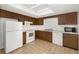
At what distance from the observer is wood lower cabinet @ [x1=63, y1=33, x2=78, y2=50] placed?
3.57 meters

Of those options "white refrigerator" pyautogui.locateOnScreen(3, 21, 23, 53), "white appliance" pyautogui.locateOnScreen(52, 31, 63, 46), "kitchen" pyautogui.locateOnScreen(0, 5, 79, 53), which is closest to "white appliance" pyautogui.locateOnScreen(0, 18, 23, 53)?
"white refrigerator" pyautogui.locateOnScreen(3, 21, 23, 53)

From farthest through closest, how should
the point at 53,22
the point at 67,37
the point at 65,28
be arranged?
1. the point at 53,22
2. the point at 65,28
3. the point at 67,37

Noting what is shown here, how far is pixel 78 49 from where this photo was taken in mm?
3492

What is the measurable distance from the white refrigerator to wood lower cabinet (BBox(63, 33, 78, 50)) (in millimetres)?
2359

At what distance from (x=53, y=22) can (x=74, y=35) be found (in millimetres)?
2175

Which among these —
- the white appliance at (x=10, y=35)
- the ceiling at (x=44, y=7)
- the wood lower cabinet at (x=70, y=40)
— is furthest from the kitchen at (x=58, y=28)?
the white appliance at (x=10, y=35)

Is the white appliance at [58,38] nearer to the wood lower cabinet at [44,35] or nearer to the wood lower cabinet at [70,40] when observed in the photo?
the wood lower cabinet at [70,40]

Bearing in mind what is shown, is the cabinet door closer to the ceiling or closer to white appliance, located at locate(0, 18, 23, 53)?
the ceiling

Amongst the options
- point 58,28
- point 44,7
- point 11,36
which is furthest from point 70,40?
point 11,36

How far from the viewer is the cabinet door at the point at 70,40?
3572mm

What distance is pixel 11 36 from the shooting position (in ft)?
10.7

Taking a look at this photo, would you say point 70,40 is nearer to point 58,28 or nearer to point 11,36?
point 58,28
